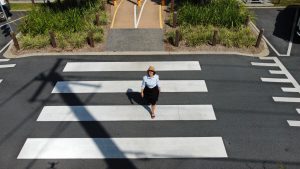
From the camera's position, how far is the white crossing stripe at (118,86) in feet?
34.6

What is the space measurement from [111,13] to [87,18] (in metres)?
1.91

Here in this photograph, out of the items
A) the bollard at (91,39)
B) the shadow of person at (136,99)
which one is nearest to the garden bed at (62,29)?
the bollard at (91,39)

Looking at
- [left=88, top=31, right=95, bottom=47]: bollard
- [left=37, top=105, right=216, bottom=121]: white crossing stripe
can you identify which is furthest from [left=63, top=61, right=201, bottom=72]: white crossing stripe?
[left=37, top=105, right=216, bottom=121]: white crossing stripe

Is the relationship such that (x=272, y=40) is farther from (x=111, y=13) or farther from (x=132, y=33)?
(x=111, y=13)

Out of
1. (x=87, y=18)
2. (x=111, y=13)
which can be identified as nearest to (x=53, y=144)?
(x=87, y=18)

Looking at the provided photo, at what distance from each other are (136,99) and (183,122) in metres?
2.04

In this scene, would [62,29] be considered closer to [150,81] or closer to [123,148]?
[150,81]

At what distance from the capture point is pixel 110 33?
14570 millimetres

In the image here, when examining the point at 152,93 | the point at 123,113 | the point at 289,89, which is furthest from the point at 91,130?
the point at 289,89

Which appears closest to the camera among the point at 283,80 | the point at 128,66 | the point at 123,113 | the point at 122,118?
the point at 122,118

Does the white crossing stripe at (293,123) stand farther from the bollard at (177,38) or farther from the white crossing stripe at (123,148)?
the bollard at (177,38)

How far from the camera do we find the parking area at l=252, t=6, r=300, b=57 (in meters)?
13.5

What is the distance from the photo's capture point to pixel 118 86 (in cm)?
1080

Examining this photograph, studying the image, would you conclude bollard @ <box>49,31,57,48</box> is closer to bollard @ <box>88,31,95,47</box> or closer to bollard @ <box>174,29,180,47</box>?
bollard @ <box>88,31,95,47</box>
